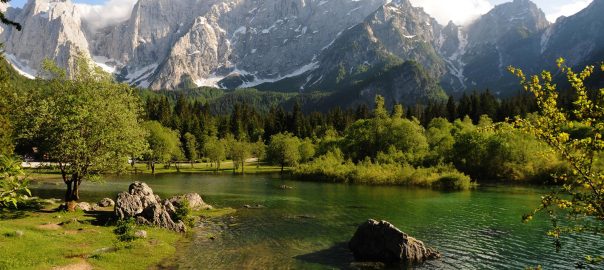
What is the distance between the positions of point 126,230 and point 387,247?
75.1ft

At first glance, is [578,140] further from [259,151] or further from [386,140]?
[259,151]

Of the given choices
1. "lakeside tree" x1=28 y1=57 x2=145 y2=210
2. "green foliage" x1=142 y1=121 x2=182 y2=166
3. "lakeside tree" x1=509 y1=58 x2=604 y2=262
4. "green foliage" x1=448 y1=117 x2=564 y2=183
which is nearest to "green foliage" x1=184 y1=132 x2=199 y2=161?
"green foliage" x1=142 y1=121 x2=182 y2=166

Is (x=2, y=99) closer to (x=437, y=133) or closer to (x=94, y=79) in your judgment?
(x=94, y=79)

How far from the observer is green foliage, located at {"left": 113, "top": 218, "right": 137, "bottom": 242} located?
37.6 metres

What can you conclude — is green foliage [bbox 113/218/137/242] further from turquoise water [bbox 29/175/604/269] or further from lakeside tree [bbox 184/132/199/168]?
lakeside tree [bbox 184/132/199/168]

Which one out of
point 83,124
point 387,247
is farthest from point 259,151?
point 387,247

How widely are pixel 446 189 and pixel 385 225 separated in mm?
56058

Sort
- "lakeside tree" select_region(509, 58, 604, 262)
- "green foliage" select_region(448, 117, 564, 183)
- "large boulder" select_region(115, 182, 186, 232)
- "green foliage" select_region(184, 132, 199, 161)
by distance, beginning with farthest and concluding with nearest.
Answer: "green foliage" select_region(184, 132, 199, 161) < "green foliage" select_region(448, 117, 564, 183) < "large boulder" select_region(115, 182, 186, 232) < "lakeside tree" select_region(509, 58, 604, 262)

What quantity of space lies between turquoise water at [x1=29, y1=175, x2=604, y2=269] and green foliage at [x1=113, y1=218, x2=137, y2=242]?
478 centimetres

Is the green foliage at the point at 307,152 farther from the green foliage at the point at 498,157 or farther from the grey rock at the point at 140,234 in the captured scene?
the grey rock at the point at 140,234

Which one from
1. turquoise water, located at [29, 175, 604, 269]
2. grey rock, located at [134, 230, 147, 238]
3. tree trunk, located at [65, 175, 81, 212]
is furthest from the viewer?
tree trunk, located at [65, 175, 81, 212]

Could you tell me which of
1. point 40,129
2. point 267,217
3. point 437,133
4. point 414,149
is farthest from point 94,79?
point 437,133

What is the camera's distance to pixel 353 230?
45875 millimetres

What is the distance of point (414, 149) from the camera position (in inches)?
4621
